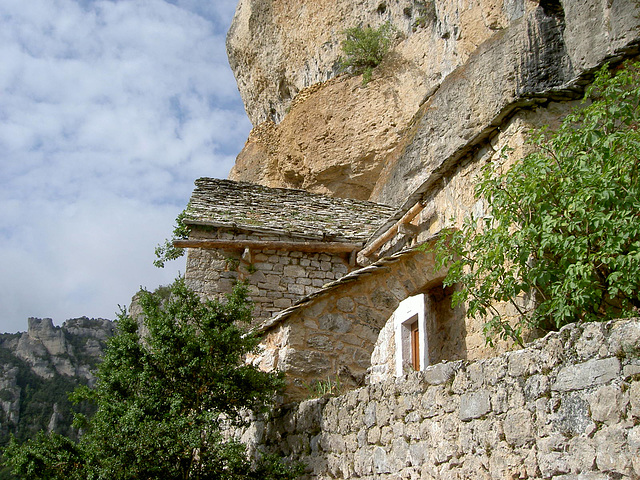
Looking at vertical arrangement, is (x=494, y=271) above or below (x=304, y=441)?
above

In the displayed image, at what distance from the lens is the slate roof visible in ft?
31.7

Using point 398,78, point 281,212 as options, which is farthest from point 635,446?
point 398,78

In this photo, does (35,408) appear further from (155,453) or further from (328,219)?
(155,453)

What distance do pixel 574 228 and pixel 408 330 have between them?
4.24 metres

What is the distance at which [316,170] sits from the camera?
18406 mm

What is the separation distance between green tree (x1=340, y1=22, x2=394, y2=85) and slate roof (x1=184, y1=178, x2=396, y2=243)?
7.54 meters

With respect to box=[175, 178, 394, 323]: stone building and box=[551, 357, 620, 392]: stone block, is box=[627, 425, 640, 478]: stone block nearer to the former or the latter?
box=[551, 357, 620, 392]: stone block

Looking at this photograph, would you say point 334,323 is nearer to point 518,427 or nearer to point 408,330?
point 408,330

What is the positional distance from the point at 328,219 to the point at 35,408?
23.2 meters

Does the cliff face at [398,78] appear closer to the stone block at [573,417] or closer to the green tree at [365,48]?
the green tree at [365,48]

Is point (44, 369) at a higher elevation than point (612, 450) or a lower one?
higher

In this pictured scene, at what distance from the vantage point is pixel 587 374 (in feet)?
9.69

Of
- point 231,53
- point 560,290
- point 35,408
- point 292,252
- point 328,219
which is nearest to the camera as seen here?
point 560,290

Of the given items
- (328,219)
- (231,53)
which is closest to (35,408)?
(231,53)
